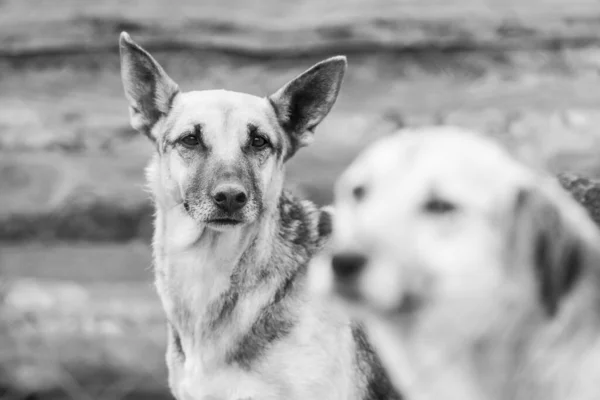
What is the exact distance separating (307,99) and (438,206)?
2.94 feet

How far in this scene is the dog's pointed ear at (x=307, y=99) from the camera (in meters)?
1.79

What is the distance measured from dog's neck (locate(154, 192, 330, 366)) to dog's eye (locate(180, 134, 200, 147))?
0.16 metres

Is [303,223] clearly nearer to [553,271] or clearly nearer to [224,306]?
[224,306]

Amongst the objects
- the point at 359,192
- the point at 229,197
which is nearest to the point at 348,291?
the point at 359,192

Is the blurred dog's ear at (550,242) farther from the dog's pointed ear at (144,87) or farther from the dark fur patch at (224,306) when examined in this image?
the dog's pointed ear at (144,87)

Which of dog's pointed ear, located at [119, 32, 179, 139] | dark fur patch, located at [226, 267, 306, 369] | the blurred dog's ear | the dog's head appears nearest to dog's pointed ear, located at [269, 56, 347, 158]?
the dog's head

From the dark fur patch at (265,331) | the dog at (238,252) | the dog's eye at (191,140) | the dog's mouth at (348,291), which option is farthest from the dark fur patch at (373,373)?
the dog's mouth at (348,291)

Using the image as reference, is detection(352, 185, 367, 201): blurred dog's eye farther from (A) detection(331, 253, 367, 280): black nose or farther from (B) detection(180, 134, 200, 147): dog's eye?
(B) detection(180, 134, 200, 147): dog's eye

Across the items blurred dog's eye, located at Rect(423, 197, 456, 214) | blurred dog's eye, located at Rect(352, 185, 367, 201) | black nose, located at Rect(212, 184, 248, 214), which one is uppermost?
blurred dog's eye, located at Rect(423, 197, 456, 214)

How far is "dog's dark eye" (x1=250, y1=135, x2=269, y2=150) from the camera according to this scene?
5.92 feet

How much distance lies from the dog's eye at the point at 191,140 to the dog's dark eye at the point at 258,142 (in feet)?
0.42

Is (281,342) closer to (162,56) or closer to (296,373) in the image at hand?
(296,373)

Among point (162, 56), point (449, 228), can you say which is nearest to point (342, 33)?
point (162, 56)

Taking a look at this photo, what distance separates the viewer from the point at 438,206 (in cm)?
103
